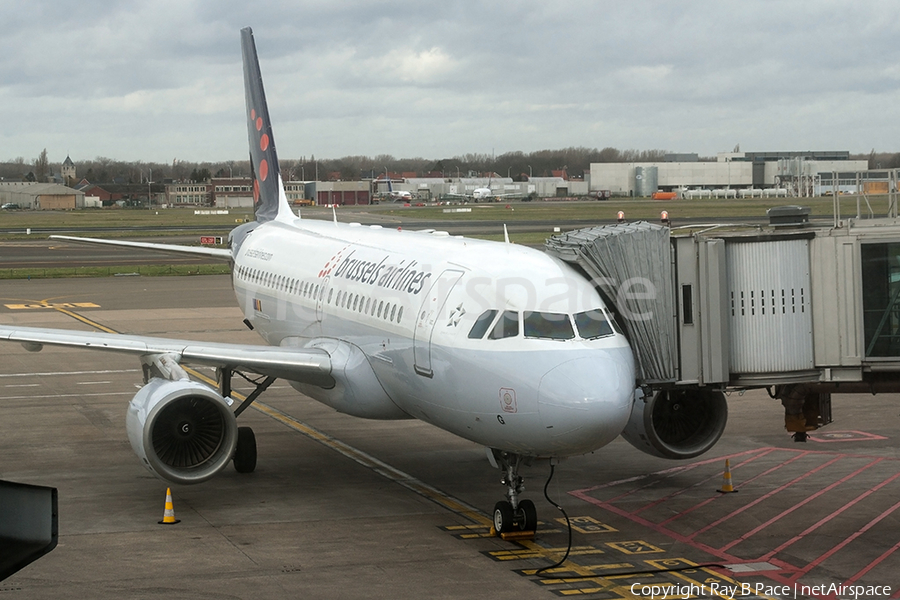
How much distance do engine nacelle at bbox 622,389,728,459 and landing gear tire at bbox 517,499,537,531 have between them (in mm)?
3265

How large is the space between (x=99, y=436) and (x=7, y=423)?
301 cm

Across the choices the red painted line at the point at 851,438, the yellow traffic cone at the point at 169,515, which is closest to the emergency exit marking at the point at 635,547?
the yellow traffic cone at the point at 169,515

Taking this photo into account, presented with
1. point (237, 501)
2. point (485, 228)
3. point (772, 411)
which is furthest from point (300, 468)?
point (485, 228)

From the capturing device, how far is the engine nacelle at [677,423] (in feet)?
62.6

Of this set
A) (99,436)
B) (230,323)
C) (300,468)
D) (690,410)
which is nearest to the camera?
(690,410)

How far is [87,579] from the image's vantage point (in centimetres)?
1480

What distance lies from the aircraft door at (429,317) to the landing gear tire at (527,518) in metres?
2.55

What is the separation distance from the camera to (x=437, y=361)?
16.9 meters

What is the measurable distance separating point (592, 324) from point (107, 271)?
5759 cm

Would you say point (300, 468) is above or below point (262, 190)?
below

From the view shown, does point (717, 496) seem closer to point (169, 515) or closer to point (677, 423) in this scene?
point (677, 423)

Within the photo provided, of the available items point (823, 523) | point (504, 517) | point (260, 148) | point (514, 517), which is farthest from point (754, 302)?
point (260, 148)

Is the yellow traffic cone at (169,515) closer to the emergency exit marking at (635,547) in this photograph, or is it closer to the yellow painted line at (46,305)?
the emergency exit marking at (635,547)

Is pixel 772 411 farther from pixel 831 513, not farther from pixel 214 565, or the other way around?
pixel 214 565
